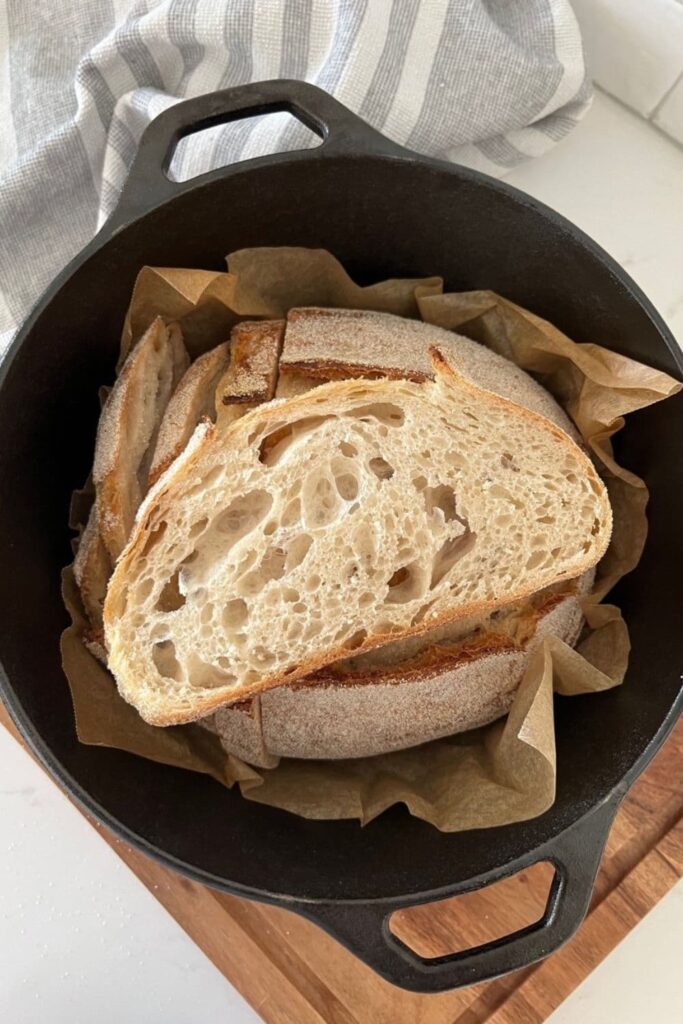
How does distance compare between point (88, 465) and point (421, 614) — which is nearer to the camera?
point (421, 614)

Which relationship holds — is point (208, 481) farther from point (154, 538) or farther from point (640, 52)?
point (640, 52)

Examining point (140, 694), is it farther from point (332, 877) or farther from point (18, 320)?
point (18, 320)

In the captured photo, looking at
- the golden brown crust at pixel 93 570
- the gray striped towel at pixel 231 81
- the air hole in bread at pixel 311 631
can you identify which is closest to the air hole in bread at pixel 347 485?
the air hole in bread at pixel 311 631

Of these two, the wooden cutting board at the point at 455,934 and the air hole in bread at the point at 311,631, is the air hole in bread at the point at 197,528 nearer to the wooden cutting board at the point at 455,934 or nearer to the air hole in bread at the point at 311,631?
the air hole in bread at the point at 311,631

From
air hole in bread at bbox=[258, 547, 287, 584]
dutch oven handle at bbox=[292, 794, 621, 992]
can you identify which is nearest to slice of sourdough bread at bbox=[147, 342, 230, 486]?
air hole in bread at bbox=[258, 547, 287, 584]

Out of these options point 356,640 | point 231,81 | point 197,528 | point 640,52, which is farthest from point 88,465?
point 640,52

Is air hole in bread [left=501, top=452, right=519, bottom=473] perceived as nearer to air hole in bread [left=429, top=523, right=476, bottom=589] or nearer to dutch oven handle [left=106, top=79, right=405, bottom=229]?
air hole in bread [left=429, top=523, right=476, bottom=589]

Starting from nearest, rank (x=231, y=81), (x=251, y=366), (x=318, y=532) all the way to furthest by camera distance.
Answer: (x=318, y=532)
(x=251, y=366)
(x=231, y=81)
